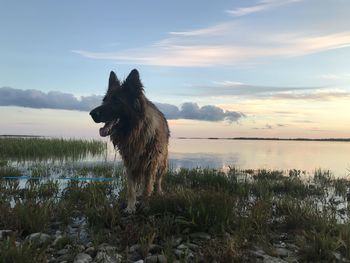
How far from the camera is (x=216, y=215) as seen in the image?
5129mm

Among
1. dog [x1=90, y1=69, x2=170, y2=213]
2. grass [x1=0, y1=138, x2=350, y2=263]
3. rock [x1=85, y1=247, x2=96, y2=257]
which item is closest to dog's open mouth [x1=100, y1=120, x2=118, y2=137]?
dog [x1=90, y1=69, x2=170, y2=213]

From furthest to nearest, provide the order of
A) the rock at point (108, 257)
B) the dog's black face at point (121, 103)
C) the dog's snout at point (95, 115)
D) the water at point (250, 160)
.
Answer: the water at point (250, 160) → the dog's black face at point (121, 103) → the dog's snout at point (95, 115) → the rock at point (108, 257)

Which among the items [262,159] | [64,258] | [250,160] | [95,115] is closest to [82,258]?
[64,258]

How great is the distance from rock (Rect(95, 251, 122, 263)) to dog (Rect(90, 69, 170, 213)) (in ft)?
7.10

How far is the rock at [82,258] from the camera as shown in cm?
398

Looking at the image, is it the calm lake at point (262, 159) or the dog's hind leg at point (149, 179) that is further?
the calm lake at point (262, 159)

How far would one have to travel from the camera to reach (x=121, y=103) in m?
6.28

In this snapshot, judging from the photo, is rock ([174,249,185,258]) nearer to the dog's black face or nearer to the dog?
the dog

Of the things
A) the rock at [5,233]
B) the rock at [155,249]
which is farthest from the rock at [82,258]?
the rock at [5,233]

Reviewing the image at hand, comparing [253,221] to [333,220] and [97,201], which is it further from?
[97,201]

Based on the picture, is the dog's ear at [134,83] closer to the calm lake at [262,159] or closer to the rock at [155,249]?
the rock at [155,249]

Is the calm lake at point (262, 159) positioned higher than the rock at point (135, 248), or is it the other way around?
the rock at point (135, 248)

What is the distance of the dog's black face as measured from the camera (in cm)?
620

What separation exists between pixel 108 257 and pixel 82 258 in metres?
0.29
